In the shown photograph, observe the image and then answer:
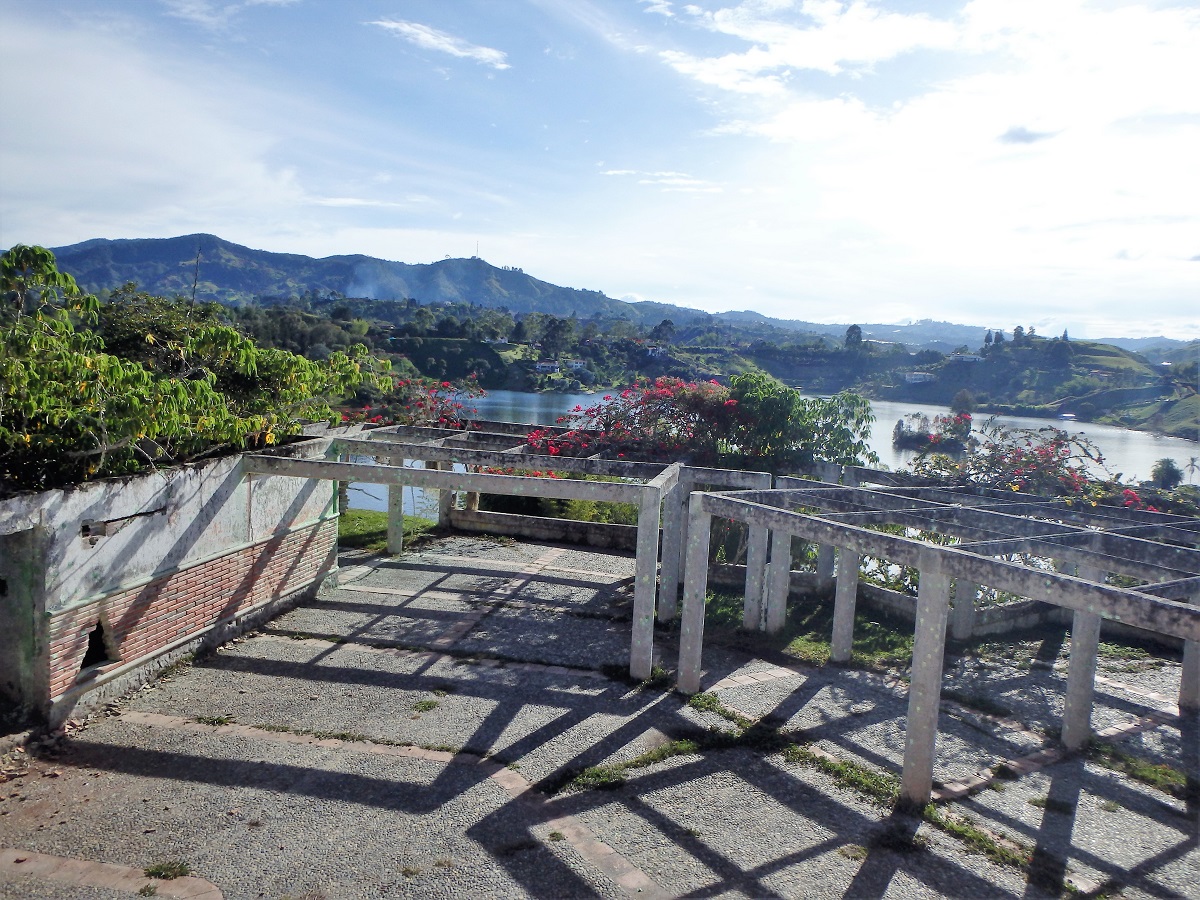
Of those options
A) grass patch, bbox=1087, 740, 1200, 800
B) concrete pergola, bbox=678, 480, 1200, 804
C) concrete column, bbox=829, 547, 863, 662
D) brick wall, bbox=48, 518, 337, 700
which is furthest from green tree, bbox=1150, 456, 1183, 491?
brick wall, bbox=48, 518, 337, 700

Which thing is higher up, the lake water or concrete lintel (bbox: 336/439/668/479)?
concrete lintel (bbox: 336/439/668/479)

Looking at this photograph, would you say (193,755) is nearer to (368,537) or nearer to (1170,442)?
(368,537)

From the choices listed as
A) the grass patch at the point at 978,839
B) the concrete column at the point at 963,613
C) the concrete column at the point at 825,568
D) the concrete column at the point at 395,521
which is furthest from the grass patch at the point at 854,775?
the concrete column at the point at 395,521

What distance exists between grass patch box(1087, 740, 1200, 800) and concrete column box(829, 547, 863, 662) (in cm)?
241

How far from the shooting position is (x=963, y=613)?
954 cm

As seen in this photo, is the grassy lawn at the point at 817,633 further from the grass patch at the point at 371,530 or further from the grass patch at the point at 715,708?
the grass patch at the point at 371,530

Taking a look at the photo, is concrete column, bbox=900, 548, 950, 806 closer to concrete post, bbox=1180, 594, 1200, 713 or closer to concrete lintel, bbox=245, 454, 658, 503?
concrete lintel, bbox=245, 454, 658, 503

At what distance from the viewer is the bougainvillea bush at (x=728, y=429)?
12156 millimetres

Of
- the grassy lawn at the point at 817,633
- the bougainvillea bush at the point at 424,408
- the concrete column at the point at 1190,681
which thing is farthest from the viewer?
the bougainvillea bush at the point at 424,408

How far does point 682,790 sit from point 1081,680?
3.52 meters

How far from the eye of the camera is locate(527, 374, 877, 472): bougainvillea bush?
12.2 metres

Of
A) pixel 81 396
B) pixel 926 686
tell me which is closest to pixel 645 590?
pixel 926 686

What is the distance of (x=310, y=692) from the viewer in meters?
7.35

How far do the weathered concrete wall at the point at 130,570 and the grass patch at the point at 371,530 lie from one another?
3.66 meters
